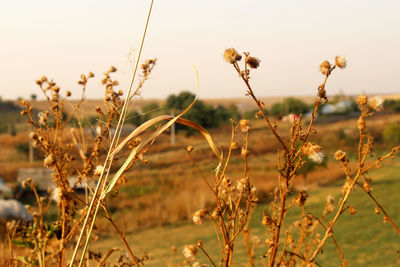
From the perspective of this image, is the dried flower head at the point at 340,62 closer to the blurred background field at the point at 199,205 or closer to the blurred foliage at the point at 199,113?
the blurred background field at the point at 199,205

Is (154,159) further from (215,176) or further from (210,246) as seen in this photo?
(215,176)

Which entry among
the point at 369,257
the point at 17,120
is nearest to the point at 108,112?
the point at 369,257

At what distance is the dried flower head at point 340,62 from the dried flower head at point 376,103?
0.39 ft

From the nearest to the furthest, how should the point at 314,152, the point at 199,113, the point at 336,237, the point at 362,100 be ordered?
the point at 314,152, the point at 362,100, the point at 336,237, the point at 199,113

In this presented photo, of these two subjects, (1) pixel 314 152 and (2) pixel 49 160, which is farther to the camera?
(2) pixel 49 160

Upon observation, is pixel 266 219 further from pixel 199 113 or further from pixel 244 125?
pixel 199 113

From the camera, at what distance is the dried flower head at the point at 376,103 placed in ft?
3.24

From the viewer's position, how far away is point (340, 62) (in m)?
0.94

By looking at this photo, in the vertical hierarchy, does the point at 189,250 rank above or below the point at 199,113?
above

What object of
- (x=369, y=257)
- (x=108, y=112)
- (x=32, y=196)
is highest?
(x=108, y=112)

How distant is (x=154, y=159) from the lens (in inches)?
766

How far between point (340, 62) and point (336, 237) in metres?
5.78

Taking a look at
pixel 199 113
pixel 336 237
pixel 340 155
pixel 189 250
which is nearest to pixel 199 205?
pixel 336 237

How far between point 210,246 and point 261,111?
17.3ft
